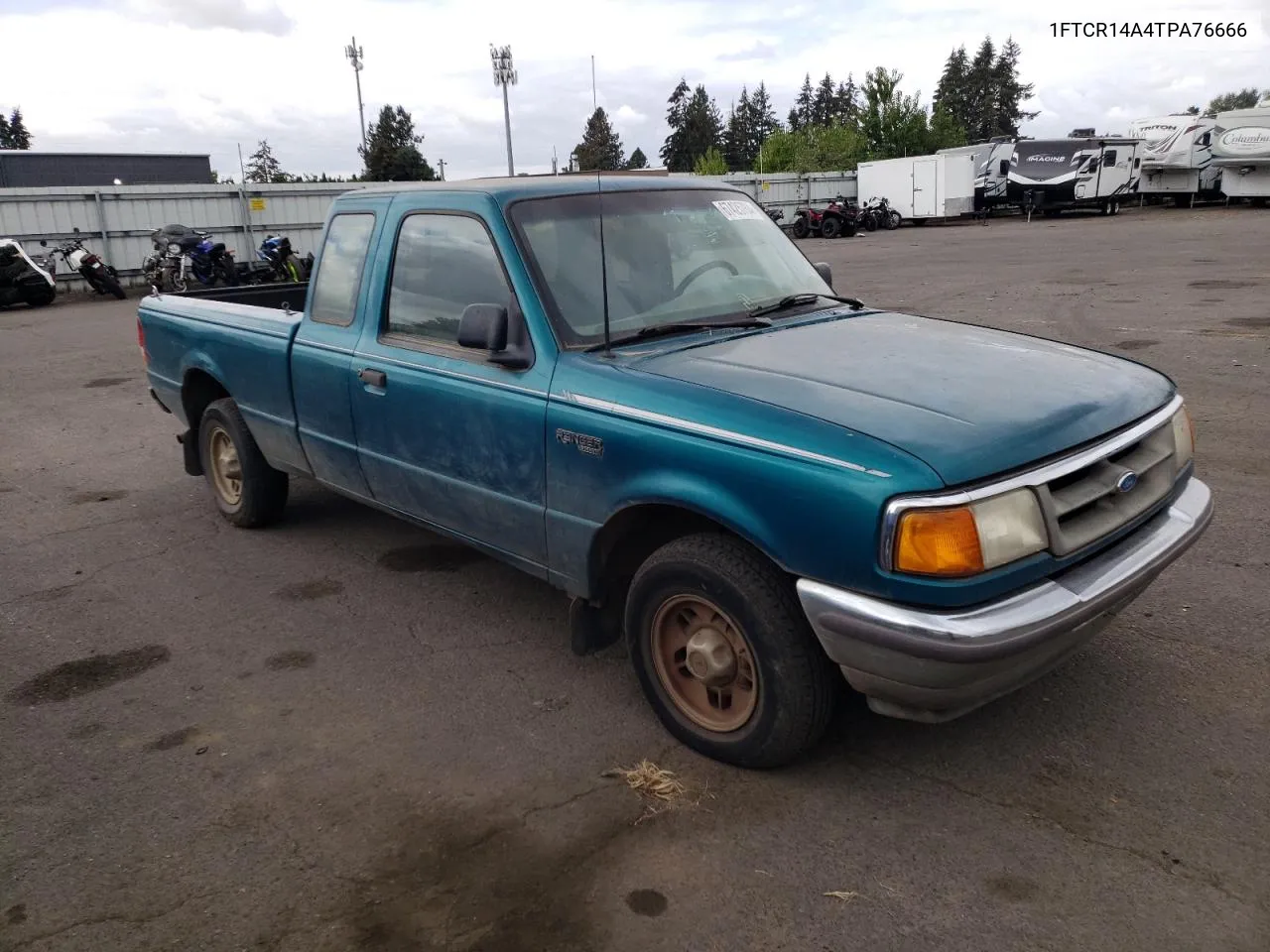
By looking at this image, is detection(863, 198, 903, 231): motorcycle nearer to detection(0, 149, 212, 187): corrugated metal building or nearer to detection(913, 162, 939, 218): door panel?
detection(913, 162, 939, 218): door panel

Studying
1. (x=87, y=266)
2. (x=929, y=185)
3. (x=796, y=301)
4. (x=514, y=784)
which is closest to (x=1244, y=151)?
(x=929, y=185)

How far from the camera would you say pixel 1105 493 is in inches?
116

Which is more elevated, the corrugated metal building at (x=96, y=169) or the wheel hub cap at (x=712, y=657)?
the corrugated metal building at (x=96, y=169)

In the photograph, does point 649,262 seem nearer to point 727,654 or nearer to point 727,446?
point 727,446

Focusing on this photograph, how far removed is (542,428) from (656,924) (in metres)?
1.66

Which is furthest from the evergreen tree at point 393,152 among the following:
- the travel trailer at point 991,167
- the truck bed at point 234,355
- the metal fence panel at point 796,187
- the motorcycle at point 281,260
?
the truck bed at point 234,355

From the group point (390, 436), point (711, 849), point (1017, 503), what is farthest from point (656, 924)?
point (390, 436)

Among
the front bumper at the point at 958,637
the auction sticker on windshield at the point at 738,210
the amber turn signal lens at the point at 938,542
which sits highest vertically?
the auction sticker on windshield at the point at 738,210

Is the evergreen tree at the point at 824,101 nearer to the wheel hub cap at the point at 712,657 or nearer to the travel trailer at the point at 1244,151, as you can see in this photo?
the travel trailer at the point at 1244,151

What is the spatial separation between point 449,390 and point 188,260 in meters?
16.5

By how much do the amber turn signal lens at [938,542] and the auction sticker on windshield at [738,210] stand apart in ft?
6.92

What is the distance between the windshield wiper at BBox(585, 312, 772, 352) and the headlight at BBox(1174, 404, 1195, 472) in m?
1.46

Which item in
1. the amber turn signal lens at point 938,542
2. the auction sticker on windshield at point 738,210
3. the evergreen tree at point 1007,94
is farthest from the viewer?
the evergreen tree at point 1007,94

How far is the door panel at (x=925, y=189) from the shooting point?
3609cm
